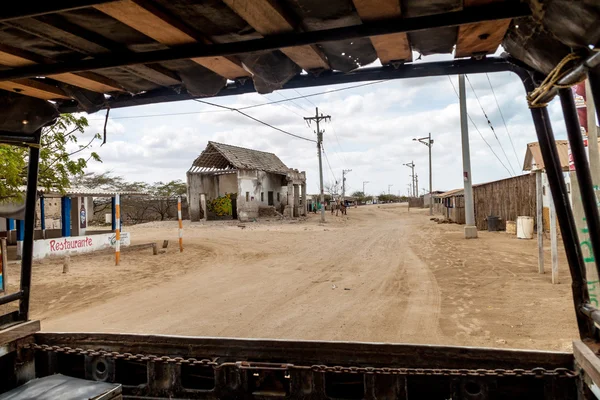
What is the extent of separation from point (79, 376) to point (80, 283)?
7207 mm

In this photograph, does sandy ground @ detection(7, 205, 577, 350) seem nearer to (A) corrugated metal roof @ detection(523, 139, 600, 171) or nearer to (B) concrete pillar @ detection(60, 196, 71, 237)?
(B) concrete pillar @ detection(60, 196, 71, 237)

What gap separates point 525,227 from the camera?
15492 millimetres

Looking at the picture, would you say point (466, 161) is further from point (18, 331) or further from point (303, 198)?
point (303, 198)

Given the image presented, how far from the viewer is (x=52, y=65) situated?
8.73 ft

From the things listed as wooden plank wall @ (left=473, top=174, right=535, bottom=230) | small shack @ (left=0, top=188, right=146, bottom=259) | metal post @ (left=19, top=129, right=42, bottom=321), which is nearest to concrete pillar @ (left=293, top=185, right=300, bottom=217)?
wooden plank wall @ (left=473, top=174, right=535, bottom=230)

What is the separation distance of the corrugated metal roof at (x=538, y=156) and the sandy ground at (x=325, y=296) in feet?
10.3

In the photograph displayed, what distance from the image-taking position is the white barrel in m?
15.4

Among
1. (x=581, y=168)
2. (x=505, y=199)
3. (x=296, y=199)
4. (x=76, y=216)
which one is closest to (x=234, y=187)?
(x=296, y=199)

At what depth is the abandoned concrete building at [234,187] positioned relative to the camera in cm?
3066

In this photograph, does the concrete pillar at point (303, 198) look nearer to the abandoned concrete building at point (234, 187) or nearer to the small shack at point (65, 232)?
the abandoned concrete building at point (234, 187)

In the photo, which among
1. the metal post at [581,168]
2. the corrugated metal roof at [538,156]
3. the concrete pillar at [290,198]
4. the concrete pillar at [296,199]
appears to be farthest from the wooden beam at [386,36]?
the concrete pillar at [296,199]

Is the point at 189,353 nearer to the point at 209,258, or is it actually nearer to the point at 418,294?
the point at 418,294

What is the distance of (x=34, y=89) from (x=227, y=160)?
28.0 meters

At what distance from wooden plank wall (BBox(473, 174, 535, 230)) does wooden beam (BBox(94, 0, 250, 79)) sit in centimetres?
1720
